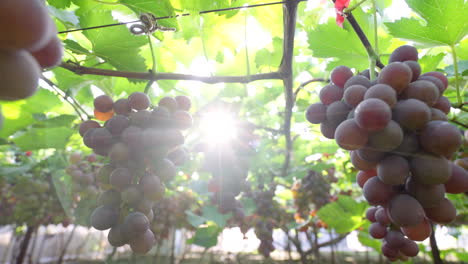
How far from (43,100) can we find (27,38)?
34.8 inches

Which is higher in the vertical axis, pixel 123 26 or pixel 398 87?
pixel 123 26

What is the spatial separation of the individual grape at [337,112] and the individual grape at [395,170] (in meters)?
0.12

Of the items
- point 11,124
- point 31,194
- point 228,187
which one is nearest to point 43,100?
point 11,124

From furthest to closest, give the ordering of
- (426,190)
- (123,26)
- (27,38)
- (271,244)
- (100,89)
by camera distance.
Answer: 1. (271,244)
2. (100,89)
3. (123,26)
4. (426,190)
5. (27,38)

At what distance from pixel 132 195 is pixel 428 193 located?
0.57m

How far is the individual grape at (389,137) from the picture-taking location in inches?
18.1

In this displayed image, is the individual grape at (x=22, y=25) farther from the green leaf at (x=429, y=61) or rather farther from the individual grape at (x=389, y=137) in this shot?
the green leaf at (x=429, y=61)

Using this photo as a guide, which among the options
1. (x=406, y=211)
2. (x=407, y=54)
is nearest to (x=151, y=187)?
(x=406, y=211)

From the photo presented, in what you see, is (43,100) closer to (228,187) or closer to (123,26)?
(123,26)

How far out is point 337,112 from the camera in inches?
22.1

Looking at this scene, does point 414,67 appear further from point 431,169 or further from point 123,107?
point 123,107

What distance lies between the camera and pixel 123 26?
2.56 feet

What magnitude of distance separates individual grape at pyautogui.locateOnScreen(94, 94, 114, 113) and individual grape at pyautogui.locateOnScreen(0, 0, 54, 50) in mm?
549

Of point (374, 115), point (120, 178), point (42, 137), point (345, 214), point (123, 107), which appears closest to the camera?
point (374, 115)
